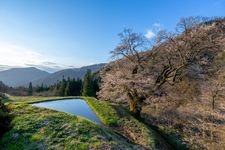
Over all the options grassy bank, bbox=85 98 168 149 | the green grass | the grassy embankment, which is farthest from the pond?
the green grass

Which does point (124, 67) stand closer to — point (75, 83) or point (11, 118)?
point (11, 118)

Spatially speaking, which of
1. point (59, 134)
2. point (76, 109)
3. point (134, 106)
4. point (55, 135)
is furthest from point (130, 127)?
point (55, 135)

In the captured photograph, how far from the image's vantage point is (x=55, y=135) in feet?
41.3

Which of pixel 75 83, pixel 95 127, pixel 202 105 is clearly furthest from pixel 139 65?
pixel 75 83

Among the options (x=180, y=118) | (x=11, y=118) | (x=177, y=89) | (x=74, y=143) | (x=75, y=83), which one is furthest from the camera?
(x=75, y=83)

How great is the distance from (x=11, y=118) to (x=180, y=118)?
14.7 metres

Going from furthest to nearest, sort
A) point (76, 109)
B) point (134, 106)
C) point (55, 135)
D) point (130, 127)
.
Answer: point (134, 106) < point (76, 109) < point (130, 127) < point (55, 135)

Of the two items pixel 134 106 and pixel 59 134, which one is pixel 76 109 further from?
pixel 59 134

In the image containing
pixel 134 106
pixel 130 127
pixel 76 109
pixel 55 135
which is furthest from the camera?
pixel 134 106

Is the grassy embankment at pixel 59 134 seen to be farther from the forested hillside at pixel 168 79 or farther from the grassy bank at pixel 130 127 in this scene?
the forested hillside at pixel 168 79

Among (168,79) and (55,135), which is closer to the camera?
(55,135)

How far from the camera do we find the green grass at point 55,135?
38.7 ft

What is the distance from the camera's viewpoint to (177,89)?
2802 cm

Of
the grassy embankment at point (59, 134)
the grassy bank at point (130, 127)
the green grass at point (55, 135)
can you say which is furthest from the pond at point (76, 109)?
the green grass at point (55, 135)
